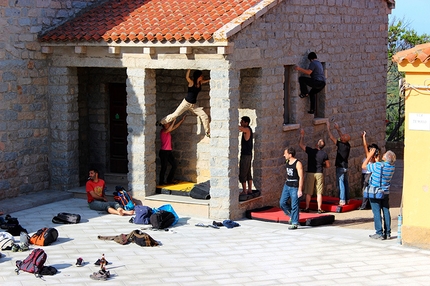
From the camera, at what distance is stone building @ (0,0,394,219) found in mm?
15578

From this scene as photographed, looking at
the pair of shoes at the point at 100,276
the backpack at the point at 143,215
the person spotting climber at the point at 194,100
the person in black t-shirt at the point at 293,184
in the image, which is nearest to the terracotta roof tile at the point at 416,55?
the person in black t-shirt at the point at 293,184

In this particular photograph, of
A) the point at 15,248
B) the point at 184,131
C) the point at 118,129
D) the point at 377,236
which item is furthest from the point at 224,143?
the point at 15,248

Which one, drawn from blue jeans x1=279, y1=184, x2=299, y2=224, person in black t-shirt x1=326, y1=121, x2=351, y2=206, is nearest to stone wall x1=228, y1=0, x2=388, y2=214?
person in black t-shirt x1=326, y1=121, x2=351, y2=206

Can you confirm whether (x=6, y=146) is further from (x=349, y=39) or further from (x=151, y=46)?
(x=349, y=39)

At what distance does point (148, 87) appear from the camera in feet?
54.0

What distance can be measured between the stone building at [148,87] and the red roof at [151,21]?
0.03m

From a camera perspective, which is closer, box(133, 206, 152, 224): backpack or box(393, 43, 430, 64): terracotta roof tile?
box(393, 43, 430, 64): terracotta roof tile

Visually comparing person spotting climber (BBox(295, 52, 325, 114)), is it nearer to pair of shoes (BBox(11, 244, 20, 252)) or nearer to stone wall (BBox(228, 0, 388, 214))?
→ stone wall (BBox(228, 0, 388, 214))

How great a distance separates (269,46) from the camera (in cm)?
1659

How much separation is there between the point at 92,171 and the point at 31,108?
6.97 feet

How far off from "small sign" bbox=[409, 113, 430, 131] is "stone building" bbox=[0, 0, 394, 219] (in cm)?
373

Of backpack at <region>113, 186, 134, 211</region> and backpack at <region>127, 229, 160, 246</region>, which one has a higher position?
backpack at <region>113, 186, 134, 211</region>

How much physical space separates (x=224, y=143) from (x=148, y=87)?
2.17 meters

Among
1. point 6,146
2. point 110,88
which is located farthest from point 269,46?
point 6,146
